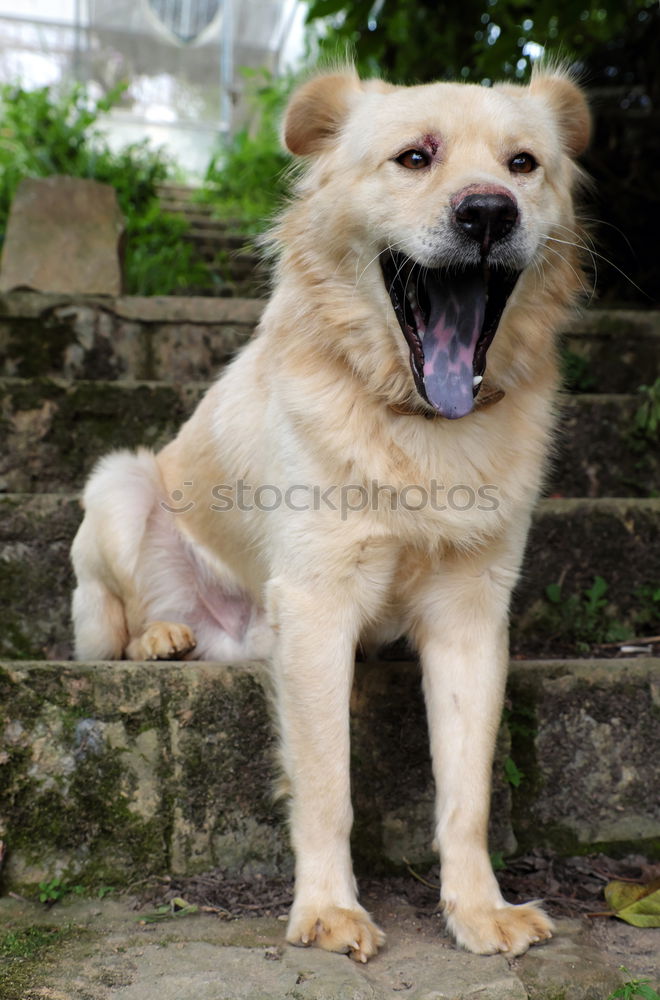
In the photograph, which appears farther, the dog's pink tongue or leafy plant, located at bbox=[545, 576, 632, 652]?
leafy plant, located at bbox=[545, 576, 632, 652]

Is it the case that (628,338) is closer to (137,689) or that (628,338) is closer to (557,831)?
(557,831)

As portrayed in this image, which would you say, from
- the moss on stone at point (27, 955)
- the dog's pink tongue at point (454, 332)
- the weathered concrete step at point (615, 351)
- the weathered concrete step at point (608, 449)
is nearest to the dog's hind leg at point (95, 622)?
the moss on stone at point (27, 955)

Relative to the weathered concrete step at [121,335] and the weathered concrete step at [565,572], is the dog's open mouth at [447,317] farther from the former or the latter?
the weathered concrete step at [121,335]

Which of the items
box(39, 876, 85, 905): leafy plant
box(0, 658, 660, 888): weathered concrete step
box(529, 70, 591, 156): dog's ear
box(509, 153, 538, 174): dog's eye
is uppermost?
box(529, 70, 591, 156): dog's ear

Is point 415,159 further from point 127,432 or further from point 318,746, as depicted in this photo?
point 127,432

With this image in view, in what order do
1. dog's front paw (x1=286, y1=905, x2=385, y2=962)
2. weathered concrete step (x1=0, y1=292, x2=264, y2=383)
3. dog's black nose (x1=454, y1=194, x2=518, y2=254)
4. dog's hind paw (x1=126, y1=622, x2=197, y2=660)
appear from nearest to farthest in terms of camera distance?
dog's front paw (x1=286, y1=905, x2=385, y2=962) → dog's black nose (x1=454, y1=194, x2=518, y2=254) → dog's hind paw (x1=126, y1=622, x2=197, y2=660) → weathered concrete step (x1=0, y1=292, x2=264, y2=383)

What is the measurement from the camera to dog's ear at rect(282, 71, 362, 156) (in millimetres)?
2174

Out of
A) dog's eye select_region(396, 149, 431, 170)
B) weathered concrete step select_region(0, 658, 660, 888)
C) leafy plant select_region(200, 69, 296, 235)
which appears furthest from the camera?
leafy plant select_region(200, 69, 296, 235)

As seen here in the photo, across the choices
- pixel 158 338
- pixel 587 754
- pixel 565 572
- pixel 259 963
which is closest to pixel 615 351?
pixel 565 572

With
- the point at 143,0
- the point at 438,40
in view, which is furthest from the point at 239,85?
the point at 438,40

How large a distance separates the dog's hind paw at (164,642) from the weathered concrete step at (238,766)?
0.41 m

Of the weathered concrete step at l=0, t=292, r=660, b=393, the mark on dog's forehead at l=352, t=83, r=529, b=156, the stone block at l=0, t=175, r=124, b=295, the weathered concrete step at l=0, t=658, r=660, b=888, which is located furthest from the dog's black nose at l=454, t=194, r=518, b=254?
the stone block at l=0, t=175, r=124, b=295

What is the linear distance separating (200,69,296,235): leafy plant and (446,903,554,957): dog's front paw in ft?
18.2

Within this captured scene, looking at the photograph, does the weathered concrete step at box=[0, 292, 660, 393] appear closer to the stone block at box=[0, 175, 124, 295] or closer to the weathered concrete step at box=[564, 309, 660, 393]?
the weathered concrete step at box=[564, 309, 660, 393]
